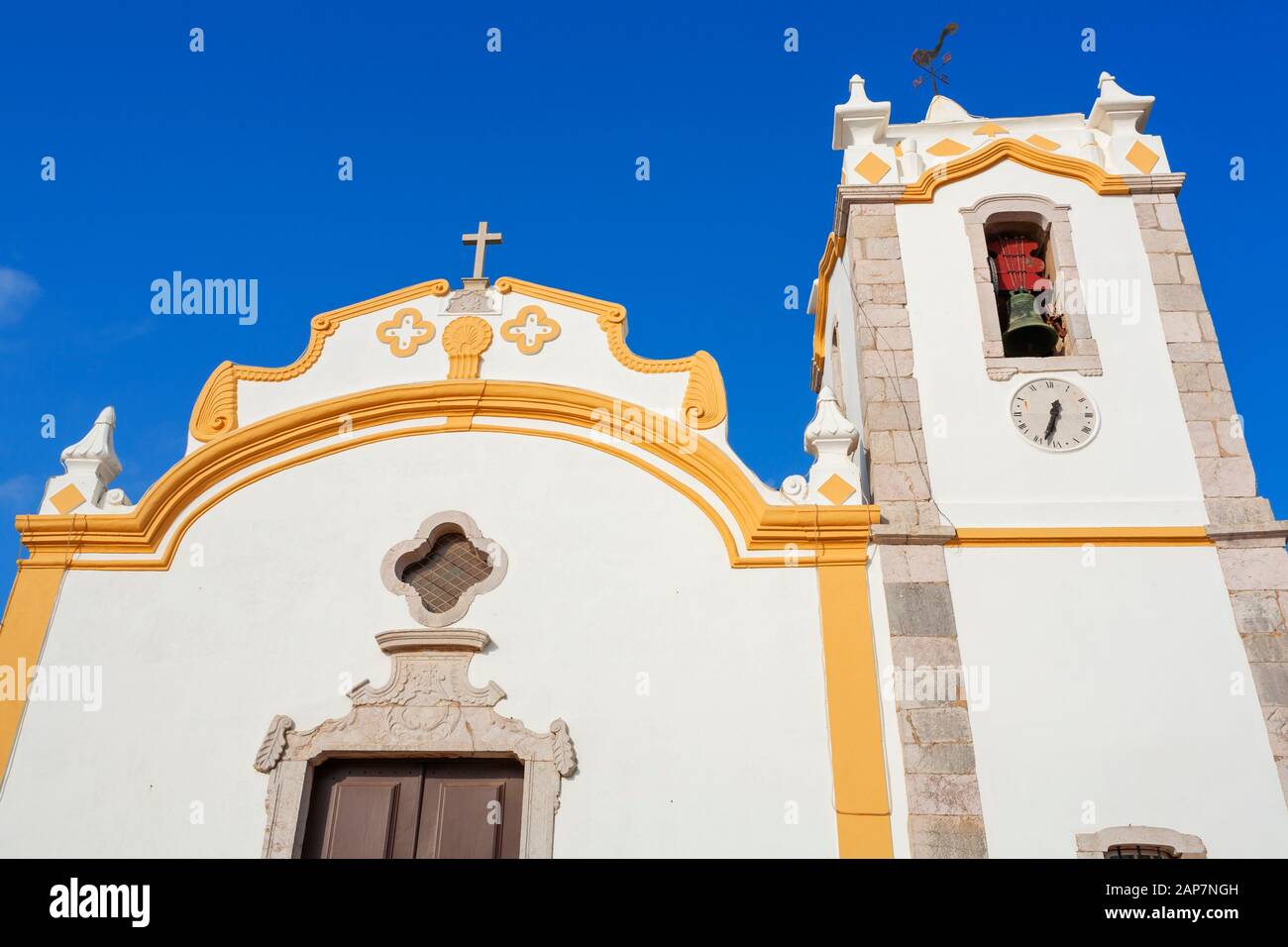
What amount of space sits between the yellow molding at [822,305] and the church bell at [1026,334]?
1.95m

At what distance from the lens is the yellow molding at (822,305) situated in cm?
1191

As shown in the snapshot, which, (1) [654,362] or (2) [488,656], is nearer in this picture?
(2) [488,656]

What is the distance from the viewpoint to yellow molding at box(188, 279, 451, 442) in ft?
31.3

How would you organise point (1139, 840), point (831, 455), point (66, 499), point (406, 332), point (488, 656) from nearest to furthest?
point (1139, 840)
point (488, 656)
point (66, 499)
point (831, 455)
point (406, 332)

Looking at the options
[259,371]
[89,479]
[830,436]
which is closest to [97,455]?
[89,479]

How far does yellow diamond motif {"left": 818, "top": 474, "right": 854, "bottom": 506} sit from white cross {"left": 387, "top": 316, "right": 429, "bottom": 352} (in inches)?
145

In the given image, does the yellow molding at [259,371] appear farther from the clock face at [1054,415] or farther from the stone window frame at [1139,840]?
the stone window frame at [1139,840]

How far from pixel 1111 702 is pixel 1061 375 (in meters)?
2.92

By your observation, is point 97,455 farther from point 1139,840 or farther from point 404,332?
point 1139,840

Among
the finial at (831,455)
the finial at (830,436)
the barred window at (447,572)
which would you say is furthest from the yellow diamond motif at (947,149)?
the barred window at (447,572)

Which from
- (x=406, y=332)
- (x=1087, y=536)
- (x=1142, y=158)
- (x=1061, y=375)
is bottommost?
(x=1087, y=536)

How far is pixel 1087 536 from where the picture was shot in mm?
8727

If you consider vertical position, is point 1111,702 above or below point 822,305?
below
